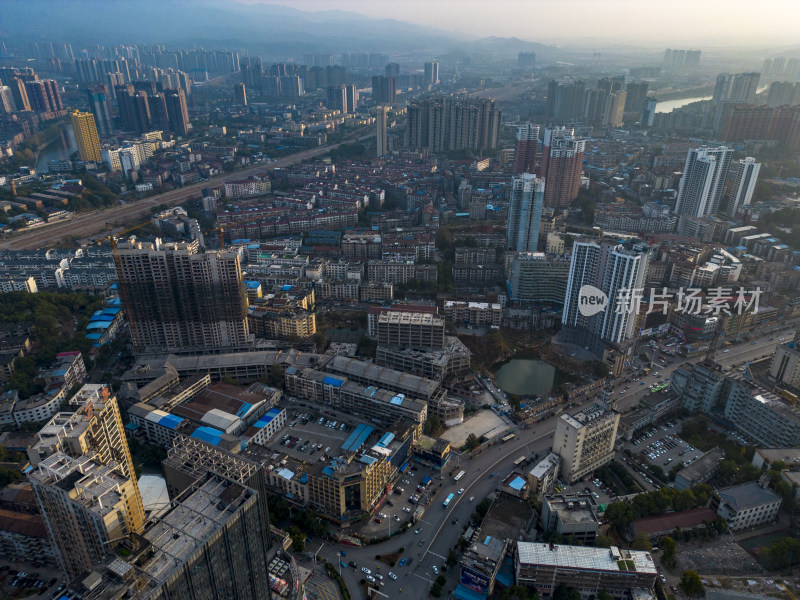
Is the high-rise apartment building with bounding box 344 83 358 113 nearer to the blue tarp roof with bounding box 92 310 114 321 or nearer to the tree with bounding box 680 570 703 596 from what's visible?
the blue tarp roof with bounding box 92 310 114 321

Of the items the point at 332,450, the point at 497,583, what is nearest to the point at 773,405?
the point at 497,583

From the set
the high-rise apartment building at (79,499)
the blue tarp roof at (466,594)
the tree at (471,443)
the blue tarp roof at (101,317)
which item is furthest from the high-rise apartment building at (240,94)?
the blue tarp roof at (466,594)

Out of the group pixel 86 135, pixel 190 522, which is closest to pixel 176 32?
pixel 86 135

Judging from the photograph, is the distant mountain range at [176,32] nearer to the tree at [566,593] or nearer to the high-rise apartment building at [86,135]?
the high-rise apartment building at [86,135]

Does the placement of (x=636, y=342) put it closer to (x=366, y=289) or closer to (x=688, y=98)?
(x=366, y=289)

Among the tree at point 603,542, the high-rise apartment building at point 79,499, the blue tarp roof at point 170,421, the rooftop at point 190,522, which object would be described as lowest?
the blue tarp roof at point 170,421

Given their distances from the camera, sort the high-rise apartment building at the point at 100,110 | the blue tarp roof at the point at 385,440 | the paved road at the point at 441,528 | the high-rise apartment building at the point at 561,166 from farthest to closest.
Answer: the high-rise apartment building at the point at 100,110
the high-rise apartment building at the point at 561,166
the blue tarp roof at the point at 385,440
the paved road at the point at 441,528

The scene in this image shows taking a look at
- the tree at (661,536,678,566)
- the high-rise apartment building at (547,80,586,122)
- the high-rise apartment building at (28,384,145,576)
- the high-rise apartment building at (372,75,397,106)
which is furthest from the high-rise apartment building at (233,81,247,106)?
the tree at (661,536,678,566)
